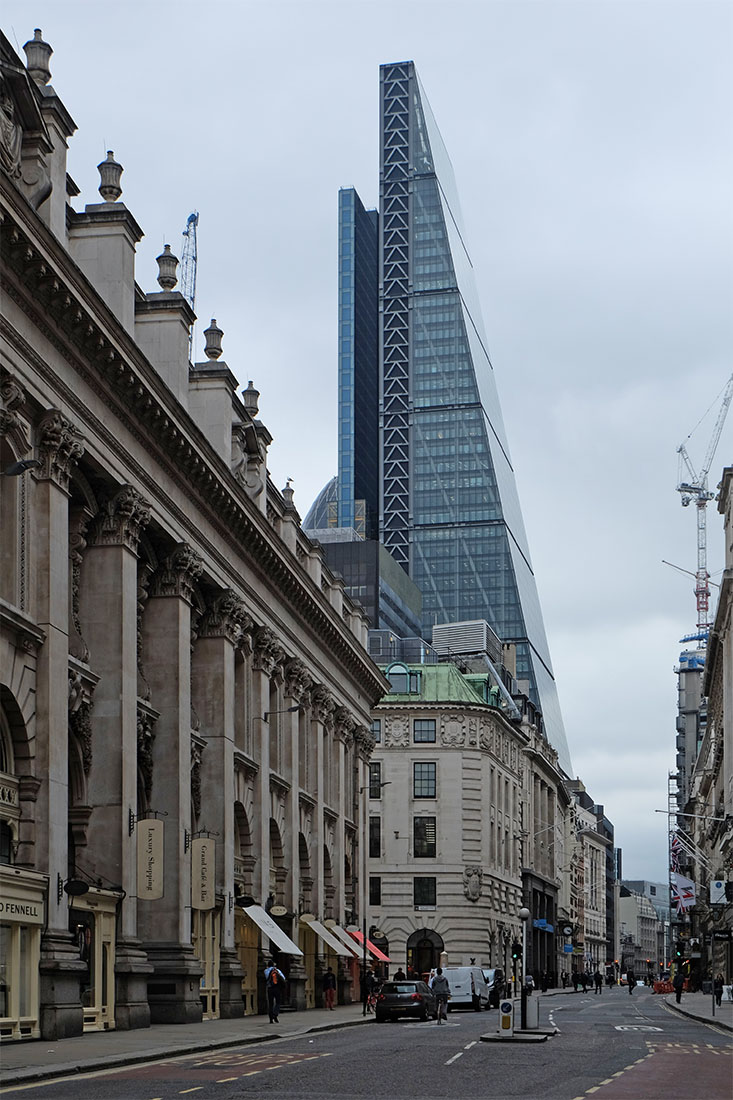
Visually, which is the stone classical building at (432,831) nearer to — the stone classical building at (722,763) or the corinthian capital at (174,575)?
the stone classical building at (722,763)

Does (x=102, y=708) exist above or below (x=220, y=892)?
above

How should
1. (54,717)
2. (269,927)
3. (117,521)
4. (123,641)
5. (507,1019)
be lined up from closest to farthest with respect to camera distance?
(54,717) → (507,1019) → (123,641) → (117,521) → (269,927)

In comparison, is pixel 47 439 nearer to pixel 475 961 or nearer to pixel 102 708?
pixel 102 708

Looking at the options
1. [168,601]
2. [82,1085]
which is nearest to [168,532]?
[168,601]

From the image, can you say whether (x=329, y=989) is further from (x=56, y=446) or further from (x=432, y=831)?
(x=432, y=831)

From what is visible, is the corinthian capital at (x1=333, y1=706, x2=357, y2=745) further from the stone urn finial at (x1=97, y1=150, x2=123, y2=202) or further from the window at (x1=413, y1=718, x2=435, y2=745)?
the stone urn finial at (x1=97, y1=150, x2=123, y2=202)

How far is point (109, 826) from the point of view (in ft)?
136

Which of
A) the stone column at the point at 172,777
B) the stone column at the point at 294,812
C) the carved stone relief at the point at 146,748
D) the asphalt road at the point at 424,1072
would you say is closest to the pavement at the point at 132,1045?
the asphalt road at the point at 424,1072

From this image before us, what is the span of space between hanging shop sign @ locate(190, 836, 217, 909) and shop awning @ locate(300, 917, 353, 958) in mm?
20318

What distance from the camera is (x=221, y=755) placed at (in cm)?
5328

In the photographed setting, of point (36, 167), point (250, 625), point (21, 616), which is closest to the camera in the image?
point (21, 616)

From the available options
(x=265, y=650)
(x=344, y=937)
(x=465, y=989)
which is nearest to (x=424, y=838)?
(x=465, y=989)

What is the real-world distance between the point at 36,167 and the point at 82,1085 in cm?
2174

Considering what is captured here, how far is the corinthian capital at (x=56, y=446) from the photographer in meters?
37.2
